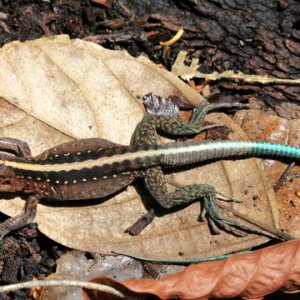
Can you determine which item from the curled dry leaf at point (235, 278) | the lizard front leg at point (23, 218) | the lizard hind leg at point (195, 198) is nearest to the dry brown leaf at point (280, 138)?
the lizard hind leg at point (195, 198)

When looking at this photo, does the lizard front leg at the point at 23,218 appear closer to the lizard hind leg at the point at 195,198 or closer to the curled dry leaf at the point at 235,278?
the curled dry leaf at the point at 235,278

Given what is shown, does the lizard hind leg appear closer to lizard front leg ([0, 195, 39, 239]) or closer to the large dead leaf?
the large dead leaf

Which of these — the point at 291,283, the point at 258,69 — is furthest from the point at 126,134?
the point at 291,283

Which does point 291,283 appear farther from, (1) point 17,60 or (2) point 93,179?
(1) point 17,60

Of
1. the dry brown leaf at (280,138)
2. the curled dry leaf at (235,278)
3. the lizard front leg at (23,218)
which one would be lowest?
the lizard front leg at (23,218)

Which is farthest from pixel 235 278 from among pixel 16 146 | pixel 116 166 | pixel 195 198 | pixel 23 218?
pixel 16 146

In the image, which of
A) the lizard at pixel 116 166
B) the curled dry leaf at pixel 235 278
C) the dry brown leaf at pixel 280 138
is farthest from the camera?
the dry brown leaf at pixel 280 138

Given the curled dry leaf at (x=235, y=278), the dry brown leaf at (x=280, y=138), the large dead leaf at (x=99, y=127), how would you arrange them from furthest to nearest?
the dry brown leaf at (x=280, y=138) < the large dead leaf at (x=99, y=127) < the curled dry leaf at (x=235, y=278)

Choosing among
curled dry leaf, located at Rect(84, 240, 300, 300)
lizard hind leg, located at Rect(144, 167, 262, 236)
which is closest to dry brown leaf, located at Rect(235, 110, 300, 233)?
lizard hind leg, located at Rect(144, 167, 262, 236)

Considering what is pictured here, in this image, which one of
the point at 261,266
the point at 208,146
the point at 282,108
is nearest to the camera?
the point at 261,266
